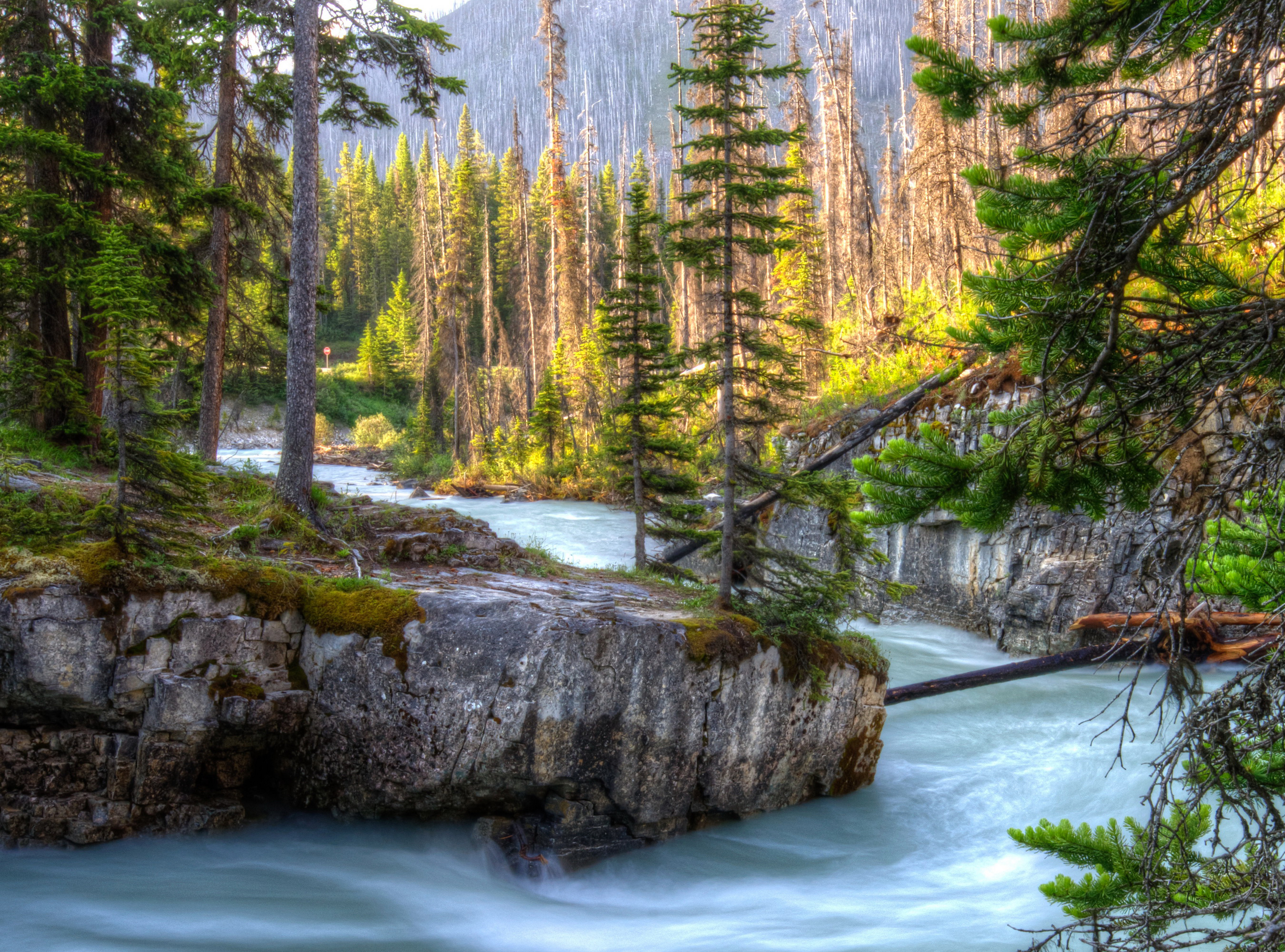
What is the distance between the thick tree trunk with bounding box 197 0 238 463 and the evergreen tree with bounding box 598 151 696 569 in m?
6.46

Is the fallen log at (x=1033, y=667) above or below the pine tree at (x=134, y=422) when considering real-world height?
below

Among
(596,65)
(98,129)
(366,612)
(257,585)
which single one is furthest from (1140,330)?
(596,65)

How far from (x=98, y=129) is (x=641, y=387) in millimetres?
9443

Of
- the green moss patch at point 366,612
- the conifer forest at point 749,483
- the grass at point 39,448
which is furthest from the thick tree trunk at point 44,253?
the green moss patch at point 366,612

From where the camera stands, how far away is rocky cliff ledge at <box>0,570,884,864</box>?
612 centimetres

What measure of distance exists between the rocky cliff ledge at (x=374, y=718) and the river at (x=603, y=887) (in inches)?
10.5

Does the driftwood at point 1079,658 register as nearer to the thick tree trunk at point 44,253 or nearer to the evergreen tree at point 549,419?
the thick tree trunk at point 44,253

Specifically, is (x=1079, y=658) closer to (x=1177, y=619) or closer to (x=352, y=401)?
(x=1177, y=619)

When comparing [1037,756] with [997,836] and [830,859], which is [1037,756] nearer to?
[997,836]

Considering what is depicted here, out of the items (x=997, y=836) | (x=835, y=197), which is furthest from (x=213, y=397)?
(x=835, y=197)

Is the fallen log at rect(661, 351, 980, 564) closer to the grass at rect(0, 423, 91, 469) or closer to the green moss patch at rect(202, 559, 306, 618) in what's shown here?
the green moss patch at rect(202, 559, 306, 618)

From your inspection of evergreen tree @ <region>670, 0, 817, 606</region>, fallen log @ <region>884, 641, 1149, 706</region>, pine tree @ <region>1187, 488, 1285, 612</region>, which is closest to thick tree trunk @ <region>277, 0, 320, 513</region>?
evergreen tree @ <region>670, 0, 817, 606</region>

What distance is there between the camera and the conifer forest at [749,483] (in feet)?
9.50

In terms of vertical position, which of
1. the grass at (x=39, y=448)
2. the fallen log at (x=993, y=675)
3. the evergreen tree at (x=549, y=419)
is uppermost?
the evergreen tree at (x=549, y=419)
